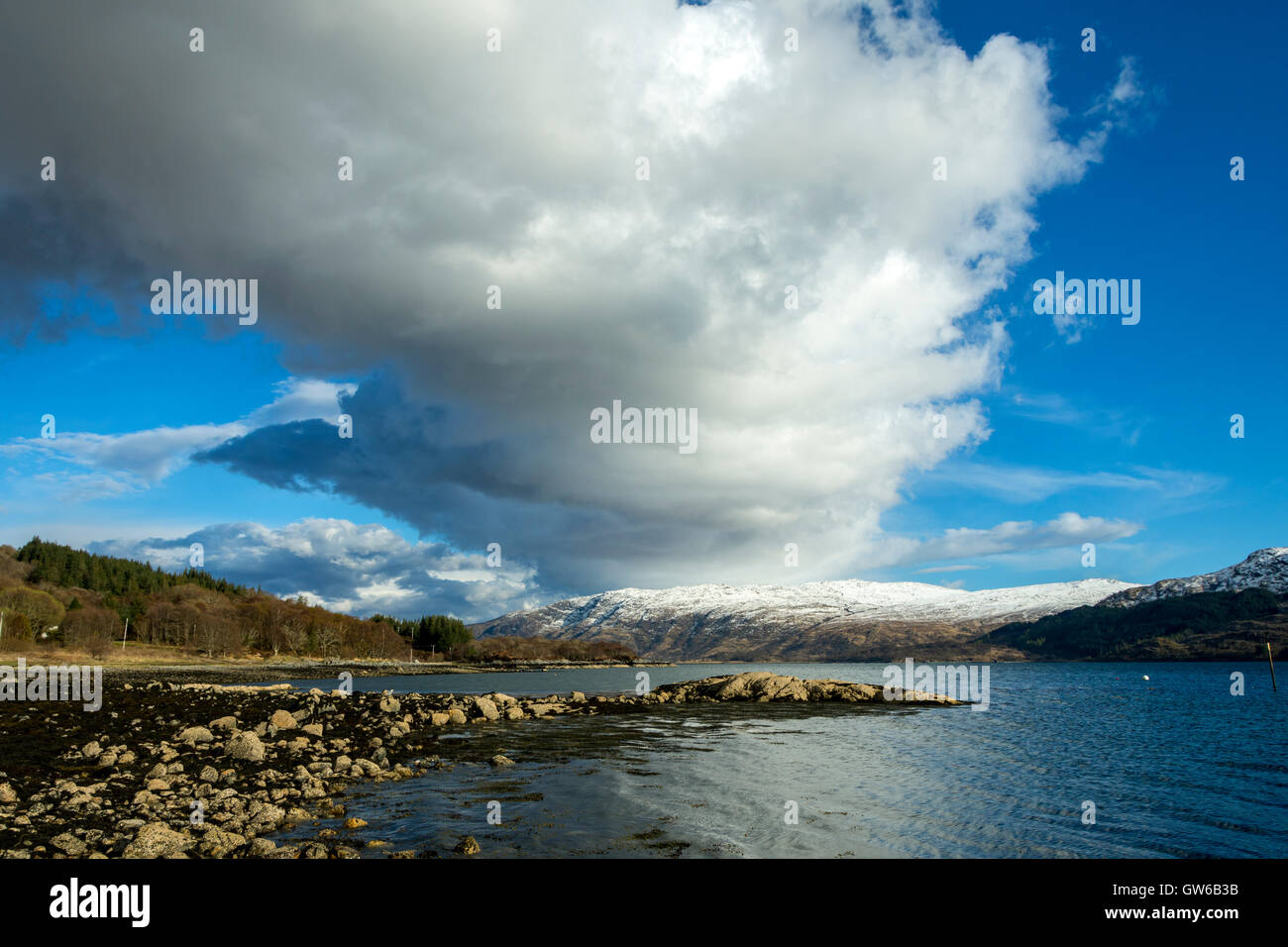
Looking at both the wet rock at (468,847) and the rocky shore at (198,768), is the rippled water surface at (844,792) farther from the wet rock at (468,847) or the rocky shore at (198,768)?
the rocky shore at (198,768)

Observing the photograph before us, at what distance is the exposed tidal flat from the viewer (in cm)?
1925

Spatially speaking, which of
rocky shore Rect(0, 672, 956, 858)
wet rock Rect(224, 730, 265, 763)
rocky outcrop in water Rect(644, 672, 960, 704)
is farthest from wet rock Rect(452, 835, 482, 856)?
rocky outcrop in water Rect(644, 672, 960, 704)

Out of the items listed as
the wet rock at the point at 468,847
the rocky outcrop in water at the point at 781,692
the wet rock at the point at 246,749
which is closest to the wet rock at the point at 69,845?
the wet rock at the point at 468,847

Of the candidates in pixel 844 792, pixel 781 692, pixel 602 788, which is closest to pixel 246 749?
pixel 602 788

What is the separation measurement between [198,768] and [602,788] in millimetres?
16187

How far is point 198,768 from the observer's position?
27.1 metres

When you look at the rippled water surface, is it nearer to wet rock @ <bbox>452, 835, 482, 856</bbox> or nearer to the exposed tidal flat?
the exposed tidal flat

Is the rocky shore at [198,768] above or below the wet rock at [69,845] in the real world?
below

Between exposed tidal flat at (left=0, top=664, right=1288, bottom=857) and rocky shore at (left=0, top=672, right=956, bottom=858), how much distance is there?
0.12m

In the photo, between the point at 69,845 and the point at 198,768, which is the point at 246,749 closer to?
the point at 198,768

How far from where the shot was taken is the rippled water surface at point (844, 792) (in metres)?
20.5

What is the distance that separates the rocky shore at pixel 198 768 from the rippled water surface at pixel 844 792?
210 centimetres

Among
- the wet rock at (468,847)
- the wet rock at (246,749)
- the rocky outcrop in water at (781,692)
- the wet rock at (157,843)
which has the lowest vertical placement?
the rocky outcrop in water at (781,692)
